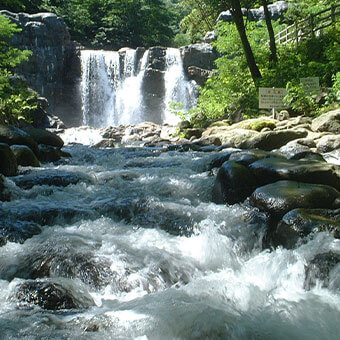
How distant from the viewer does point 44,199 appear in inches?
217

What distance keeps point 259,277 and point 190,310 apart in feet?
3.30

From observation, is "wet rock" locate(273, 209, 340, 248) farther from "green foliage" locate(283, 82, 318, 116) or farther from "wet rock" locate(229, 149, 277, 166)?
"green foliage" locate(283, 82, 318, 116)

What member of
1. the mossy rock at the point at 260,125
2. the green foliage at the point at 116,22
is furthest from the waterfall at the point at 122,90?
the mossy rock at the point at 260,125

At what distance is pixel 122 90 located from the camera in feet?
87.8

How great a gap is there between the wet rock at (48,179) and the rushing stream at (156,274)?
1.45ft

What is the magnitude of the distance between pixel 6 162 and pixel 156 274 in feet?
14.7

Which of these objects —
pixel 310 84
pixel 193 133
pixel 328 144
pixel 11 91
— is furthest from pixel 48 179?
pixel 11 91

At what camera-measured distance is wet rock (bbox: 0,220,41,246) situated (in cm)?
386

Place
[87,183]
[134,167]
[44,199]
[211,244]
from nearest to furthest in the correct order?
1. [211,244]
2. [44,199]
3. [87,183]
4. [134,167]

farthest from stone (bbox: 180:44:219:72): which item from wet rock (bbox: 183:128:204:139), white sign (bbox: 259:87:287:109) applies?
white sign (bbox: 259:87:287:109)

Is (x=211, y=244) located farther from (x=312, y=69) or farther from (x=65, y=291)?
(x=312, y=69)

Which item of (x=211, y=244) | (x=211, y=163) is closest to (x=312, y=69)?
(x=211, y=163)

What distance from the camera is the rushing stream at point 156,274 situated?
8.02ft

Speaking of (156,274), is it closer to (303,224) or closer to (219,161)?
(303,224)
